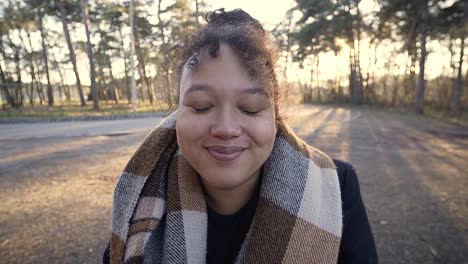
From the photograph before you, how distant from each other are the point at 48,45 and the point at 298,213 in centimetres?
3506

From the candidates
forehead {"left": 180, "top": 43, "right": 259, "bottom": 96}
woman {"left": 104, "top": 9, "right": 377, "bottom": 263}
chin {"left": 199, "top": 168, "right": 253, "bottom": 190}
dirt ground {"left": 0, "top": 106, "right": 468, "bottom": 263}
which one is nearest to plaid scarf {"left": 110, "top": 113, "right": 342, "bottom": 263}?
woman {"left": 104, "top": 9, "right": 377, "bottom": 263}

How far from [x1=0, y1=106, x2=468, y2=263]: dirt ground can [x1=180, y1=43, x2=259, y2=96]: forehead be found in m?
0.60

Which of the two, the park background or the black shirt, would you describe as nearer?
the black shirt

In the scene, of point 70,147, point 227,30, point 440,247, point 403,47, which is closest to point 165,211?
point 227,30

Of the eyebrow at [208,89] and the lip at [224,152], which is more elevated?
the eyebrow at [208,89]

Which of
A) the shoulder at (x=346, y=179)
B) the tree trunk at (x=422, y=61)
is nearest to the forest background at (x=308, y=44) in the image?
the tree trunk at (x=422, y=61)

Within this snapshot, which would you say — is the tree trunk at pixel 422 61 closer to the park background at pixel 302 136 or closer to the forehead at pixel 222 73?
the park background at pixel 302 136

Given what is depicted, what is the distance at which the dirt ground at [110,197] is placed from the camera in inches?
109

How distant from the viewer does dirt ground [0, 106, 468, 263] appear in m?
2.77

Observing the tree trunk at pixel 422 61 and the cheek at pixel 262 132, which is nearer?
the cheek at pixel 262 132

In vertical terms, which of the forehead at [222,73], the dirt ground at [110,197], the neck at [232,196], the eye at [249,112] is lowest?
the dirt ground at [110,197]

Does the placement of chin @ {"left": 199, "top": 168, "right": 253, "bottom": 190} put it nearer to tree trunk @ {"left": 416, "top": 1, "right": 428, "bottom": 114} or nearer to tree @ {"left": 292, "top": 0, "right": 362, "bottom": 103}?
tree trunk @ {"left": 416, "top": 1, "right": 428, "bottom": 114}

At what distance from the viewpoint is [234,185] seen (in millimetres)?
1301

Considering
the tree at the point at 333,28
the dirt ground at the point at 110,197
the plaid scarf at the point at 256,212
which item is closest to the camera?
the plaid scarf at the point at 256,212
